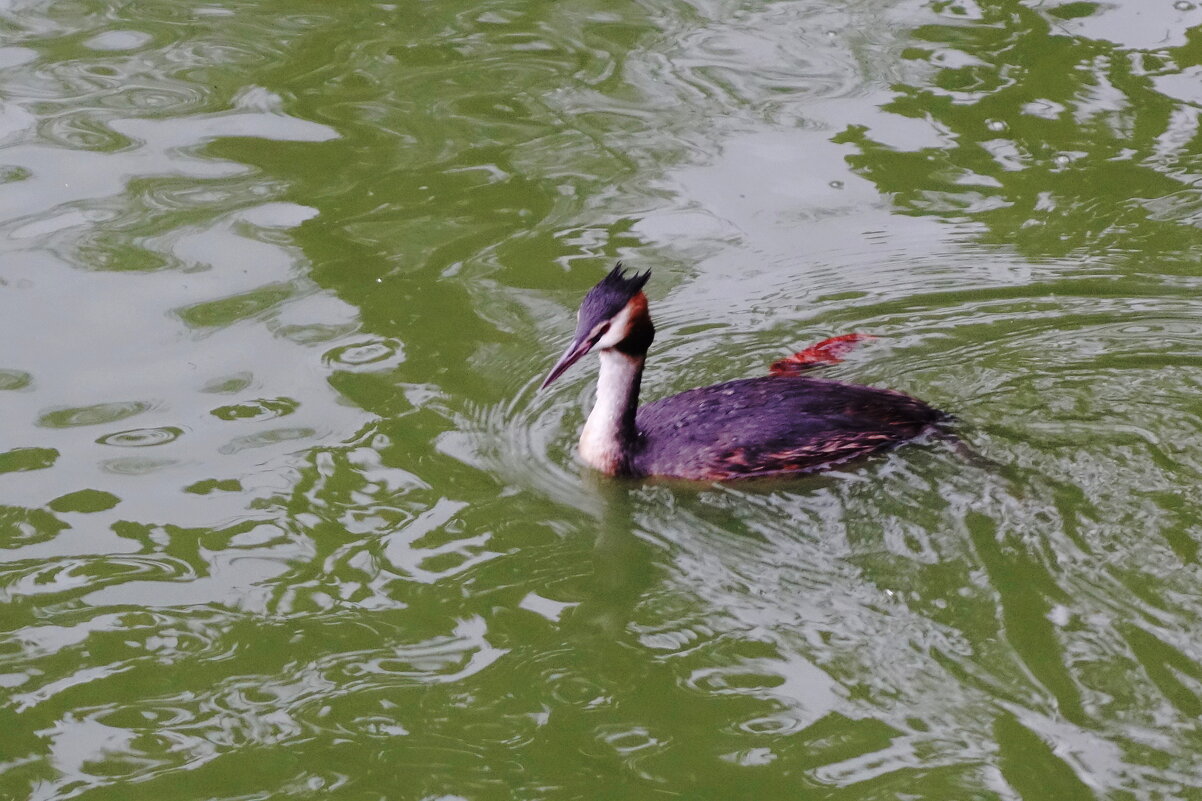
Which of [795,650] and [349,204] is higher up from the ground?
[349,204]

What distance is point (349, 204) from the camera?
26.1 feet

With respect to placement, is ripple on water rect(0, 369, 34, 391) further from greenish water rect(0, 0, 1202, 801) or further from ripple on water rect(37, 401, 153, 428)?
ripple on water rect(37, 401, 153, 428)

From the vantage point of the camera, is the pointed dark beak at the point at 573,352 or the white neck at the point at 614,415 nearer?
Result: the pointed dark beak at the point at 573,352

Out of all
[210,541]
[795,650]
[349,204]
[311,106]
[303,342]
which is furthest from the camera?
[311,106]

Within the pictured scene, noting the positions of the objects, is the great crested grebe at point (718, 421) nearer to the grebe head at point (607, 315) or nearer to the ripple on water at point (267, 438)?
the grebe head at point (607, 315)

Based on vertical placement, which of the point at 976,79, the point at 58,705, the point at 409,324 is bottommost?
the point at 58,705

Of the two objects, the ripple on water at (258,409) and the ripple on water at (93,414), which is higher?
the ripple on water at (258,409)

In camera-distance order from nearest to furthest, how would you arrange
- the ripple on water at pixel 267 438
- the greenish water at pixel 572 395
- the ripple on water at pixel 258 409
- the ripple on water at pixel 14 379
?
the greenish water at pixel 572 395, the ripple on water at pixel 267 438, the ripple on water at pixel 258 409, the ripple on water at pixel 14 379

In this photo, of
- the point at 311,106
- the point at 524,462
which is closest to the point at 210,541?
the point at 524,462

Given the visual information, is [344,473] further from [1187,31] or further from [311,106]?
[1187,31]

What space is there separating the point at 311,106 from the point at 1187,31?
5.30m

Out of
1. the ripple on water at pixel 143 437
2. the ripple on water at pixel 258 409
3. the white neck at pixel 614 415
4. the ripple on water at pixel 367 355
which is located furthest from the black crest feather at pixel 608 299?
the ripple on water at pixel 143 437

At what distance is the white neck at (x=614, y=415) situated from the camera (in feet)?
19.8

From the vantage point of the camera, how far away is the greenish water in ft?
15.5
